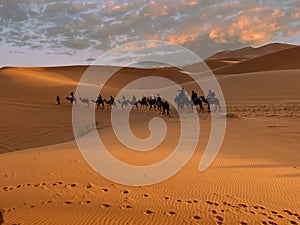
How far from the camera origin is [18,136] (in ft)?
62.1

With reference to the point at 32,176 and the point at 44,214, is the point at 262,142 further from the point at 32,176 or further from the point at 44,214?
the point at 44,214

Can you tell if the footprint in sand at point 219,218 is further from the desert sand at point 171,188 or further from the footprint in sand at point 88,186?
the footprint in sand at point 88,186

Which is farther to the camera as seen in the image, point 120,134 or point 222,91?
point 222,91

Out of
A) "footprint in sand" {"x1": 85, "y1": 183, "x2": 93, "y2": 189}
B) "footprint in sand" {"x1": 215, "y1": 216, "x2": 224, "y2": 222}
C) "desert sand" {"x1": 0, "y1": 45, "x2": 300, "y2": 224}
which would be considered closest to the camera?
"footprint in sand" {"x1": 215, "y1": 216, "x2": 224, "y2": 222}

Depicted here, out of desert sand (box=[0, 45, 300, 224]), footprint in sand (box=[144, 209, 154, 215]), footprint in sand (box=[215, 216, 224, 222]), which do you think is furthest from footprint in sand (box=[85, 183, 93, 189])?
footprint in sand (box=[215, 216, 224, 222])

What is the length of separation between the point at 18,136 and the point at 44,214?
1488cm

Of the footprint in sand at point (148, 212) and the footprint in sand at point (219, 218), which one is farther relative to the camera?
the footprint in sand at point (148, 212)

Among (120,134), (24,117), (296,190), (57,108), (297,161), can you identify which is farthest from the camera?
(57,108)

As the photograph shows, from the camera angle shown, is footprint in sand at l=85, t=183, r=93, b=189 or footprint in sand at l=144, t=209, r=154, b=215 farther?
footprint in sand at l=85, t=183, r=93, b=189

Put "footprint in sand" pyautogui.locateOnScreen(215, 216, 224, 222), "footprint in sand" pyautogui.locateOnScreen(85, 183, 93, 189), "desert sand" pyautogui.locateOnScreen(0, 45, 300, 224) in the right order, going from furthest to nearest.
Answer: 1. "footprint in sand" pyautogui.locateOnScreen(85, 183, 93, 189)
2. "desert sand" pyautogui.locateOnScreen(0, 45, 300, 224)
3. "footprint in sand" pyautogui.locateOnScreen(215, 216, 224, 222)

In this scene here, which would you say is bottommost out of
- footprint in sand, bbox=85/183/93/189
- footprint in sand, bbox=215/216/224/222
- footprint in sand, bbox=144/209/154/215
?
footprint in sand, bbox=215/216/224/222

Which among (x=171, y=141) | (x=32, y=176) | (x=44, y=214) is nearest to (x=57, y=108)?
(x=171, y=141)

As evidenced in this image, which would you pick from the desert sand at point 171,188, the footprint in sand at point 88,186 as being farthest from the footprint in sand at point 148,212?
the footprint in sand at point 88,186

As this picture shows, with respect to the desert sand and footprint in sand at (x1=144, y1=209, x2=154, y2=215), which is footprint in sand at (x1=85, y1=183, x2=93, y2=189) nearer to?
the desert sand
